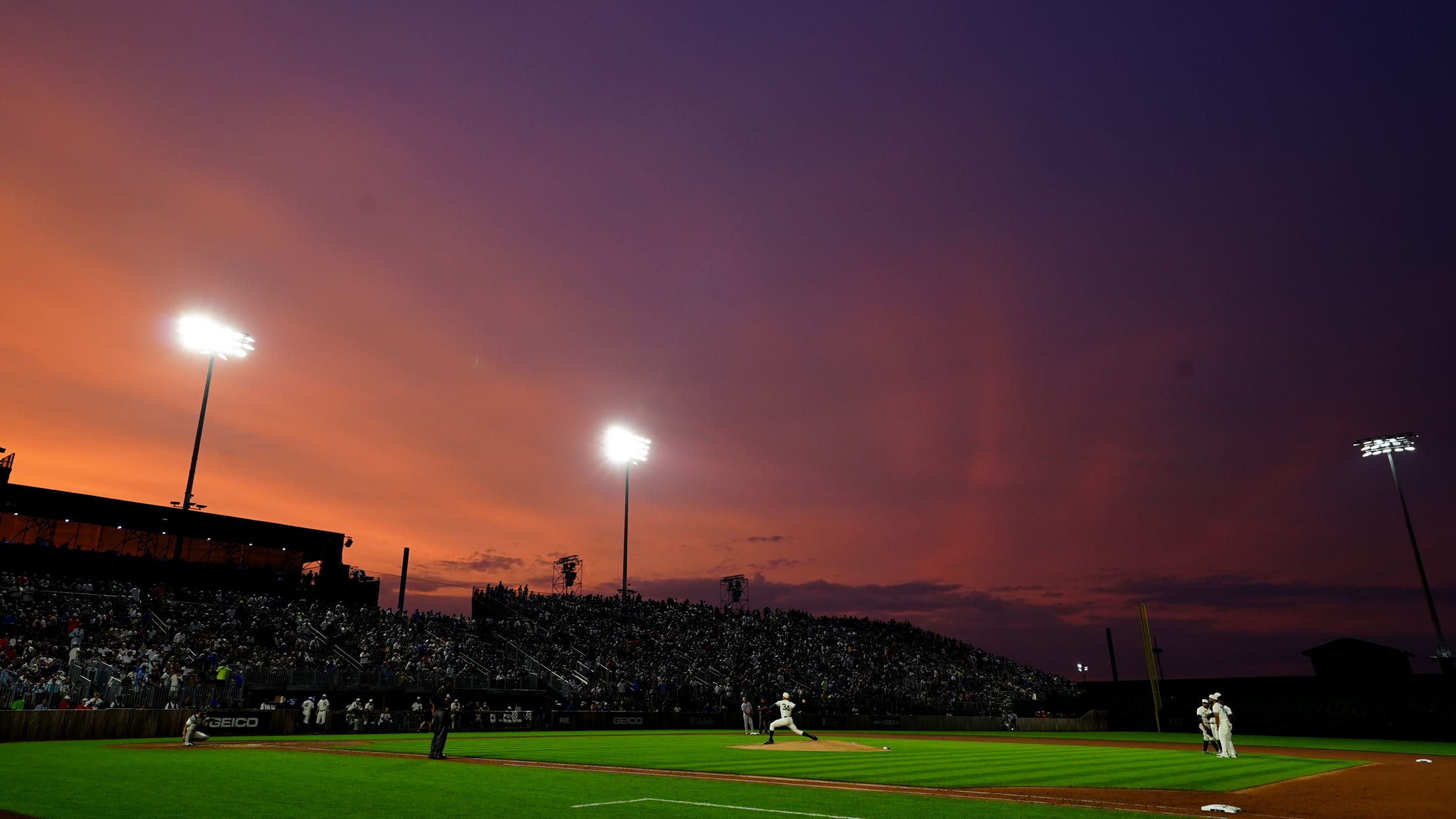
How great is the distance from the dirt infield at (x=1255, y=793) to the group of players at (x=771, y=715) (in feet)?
33.2

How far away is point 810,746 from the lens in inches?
1039

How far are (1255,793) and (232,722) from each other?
3078 cm

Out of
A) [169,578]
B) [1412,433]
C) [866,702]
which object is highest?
[1412,433]

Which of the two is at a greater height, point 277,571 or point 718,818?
point 277,571

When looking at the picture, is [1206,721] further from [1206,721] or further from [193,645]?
[193,645]

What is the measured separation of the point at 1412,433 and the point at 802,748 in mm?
51330

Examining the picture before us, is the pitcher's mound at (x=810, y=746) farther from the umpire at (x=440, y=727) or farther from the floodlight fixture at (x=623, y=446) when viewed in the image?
the floodlight fixture at (x=623, y=446)

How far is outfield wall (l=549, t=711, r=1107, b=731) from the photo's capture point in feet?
136

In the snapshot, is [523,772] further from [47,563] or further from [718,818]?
[47,563]

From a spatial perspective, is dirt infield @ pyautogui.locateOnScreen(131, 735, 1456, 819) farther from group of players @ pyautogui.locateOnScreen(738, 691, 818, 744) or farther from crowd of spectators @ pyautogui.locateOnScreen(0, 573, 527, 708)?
group of players @ pyautogui.locateOnScreen(738, 691, 818, 744)

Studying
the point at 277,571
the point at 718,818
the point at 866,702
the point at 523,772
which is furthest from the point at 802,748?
the point at 277,571

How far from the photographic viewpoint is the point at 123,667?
1259 inches

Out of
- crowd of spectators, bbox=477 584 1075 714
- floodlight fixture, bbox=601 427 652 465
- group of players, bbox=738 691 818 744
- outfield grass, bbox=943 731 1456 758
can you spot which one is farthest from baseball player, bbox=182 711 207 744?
floodlight fixture, bbox=601 427 652 465

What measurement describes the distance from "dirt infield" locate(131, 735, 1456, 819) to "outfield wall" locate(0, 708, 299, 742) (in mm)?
3952
